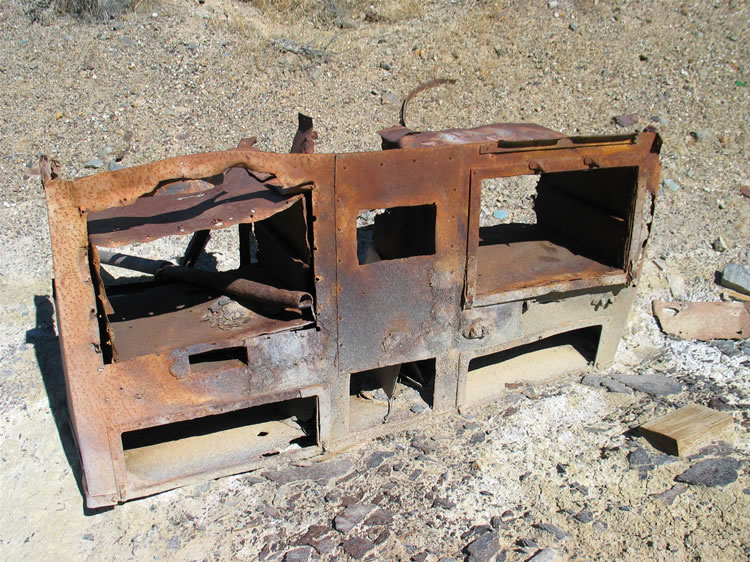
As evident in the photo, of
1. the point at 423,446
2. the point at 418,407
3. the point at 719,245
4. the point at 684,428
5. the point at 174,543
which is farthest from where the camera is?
the point at 719,245

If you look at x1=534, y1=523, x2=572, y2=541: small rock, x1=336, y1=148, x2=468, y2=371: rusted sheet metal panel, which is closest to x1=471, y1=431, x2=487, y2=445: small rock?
x1=336, y1=148, x2=468, y2=371: rusted sheet metal panel

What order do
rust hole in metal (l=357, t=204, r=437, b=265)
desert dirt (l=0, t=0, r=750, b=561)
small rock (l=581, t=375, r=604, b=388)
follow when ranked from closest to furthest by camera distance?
desert dirt (l=0, t=0, r=750, b=561) → rust hole in metal (l=357, t=204, r=437, b=265) → small rock (l=581, t=375, r=604, b=388)

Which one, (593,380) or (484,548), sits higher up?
(593,380)

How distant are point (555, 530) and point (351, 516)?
1.08 m

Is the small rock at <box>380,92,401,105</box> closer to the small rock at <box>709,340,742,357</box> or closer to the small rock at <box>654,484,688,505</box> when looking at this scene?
the small rock at <box>709,340,742,357</box>

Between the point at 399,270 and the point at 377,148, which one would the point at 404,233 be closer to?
the point at 399,270

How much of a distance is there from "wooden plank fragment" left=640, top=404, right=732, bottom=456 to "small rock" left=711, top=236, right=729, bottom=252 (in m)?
2.53

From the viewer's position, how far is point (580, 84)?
902 cm

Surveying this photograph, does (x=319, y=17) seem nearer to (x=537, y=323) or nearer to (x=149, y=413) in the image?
(x=537, y=323)

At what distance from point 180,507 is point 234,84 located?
6.32 metres

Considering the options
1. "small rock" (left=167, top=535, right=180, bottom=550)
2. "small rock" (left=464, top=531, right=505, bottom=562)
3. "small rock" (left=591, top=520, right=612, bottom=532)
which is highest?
"small rock" (left=591, top=520, right=612, bottom=532)

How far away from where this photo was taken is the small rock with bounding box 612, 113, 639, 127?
8.43 metres

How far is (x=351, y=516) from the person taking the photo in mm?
3768

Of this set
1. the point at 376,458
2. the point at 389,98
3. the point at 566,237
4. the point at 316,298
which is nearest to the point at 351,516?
the point at 376,458
